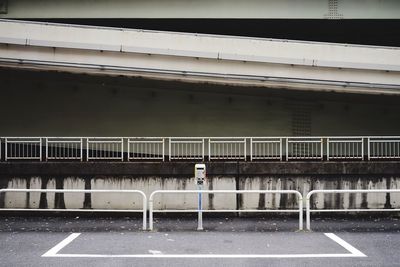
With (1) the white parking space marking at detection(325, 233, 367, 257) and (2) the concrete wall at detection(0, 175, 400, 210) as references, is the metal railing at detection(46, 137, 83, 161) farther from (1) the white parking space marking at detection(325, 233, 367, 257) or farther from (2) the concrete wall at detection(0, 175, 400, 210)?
(1) the white parking space marking at detection(325, 233, 367, 257)

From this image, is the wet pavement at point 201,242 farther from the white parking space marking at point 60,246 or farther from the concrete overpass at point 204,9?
the concrete overpass at point 204,9

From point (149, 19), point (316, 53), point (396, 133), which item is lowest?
point (396, 133)

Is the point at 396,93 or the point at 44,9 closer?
the point at 396,93

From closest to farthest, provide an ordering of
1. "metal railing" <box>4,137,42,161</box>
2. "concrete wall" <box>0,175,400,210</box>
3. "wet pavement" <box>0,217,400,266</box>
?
1. "wet pavement" <box>0,217,400,266</box>
2. "concrete wall" <box>0,175,400,210</box>
3. "metal railing" <box>4,137,42,161</box>

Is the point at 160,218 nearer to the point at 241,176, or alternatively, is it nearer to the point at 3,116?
the point at 241,176

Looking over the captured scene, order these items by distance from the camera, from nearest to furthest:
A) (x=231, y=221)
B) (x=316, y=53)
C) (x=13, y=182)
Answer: (x=231, y=221)
(x=13, y=182)
(x=316, y=53)

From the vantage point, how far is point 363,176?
1336 centimetres

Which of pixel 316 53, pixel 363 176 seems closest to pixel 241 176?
pixel 363 176

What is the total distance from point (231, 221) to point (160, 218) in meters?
2.38

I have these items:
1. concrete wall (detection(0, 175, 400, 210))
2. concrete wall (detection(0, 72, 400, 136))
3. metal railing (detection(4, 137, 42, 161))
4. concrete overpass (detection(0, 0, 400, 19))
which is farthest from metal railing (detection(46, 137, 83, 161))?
concrete overpass (detection(0, 0, 400, 19))

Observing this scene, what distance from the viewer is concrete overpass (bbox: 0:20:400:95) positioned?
14570 mm

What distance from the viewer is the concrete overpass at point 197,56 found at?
1457 centimetres

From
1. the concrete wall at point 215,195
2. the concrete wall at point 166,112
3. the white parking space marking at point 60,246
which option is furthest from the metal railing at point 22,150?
the white parking space marking at point 60,246

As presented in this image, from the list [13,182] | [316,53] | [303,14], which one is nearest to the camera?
[13,182]
